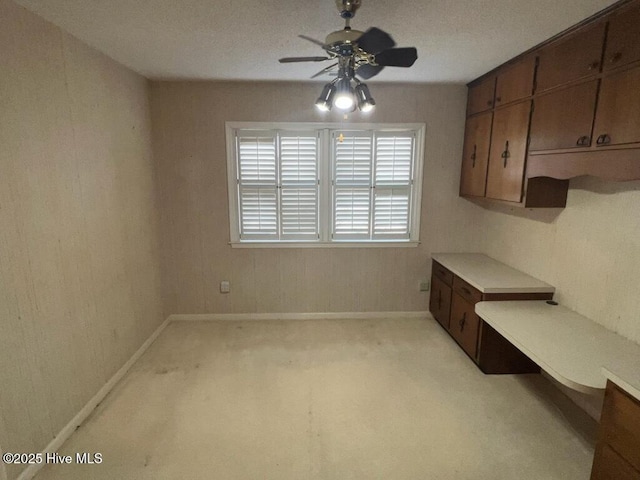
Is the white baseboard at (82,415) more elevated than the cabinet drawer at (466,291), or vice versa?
the cabinet drawer at (466,291)

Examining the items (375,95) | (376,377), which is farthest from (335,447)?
(375,95)

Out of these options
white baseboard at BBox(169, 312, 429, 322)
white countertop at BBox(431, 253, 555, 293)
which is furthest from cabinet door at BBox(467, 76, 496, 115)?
white baseboard at BBox(169, 312, 429, 322)

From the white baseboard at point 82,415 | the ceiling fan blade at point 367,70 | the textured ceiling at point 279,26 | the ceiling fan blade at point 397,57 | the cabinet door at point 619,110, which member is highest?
the textured ceiling at point 279,26

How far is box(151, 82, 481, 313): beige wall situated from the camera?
353 centimetres

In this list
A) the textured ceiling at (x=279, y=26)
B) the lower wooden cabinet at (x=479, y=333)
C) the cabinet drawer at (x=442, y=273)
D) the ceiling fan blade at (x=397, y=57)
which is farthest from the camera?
the cabinet drawer at (x=442, y=273)

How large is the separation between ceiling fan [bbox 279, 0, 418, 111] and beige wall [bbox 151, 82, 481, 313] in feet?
5.39

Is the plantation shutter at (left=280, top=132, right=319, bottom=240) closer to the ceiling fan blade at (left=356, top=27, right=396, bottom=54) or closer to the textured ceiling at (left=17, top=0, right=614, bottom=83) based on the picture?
the textured ceiling at (left=17, top=0, right=614, bottom=83)

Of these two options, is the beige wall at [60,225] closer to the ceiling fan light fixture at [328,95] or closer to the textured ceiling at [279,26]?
the textured ceiling at [279,26]

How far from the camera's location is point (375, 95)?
3.56 m

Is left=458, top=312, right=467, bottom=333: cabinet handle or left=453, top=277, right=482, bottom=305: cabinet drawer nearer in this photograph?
left=453, top=277, right=482, bottom=305: cabinet drawer

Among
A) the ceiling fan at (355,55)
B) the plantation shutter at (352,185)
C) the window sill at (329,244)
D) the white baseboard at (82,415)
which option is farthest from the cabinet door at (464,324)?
the white baseboard at (82,415)

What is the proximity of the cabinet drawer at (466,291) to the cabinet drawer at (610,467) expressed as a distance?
131 centimetres

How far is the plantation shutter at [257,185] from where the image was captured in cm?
366

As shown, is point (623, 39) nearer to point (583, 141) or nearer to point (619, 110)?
point (619, 110)
